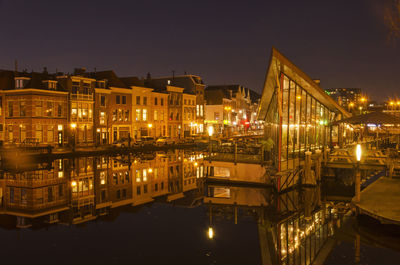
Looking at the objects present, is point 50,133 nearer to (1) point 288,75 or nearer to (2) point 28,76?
(2) point 28,76

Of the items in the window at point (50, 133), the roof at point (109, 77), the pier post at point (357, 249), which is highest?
the roof at point (109, 77)

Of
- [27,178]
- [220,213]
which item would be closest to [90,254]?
[220,213]

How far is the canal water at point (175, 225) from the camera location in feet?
44.1

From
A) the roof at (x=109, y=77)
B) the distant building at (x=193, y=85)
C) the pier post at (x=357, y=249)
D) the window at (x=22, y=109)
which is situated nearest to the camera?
the pier post at (x=357, y=249)

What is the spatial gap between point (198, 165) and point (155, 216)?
63.9ft

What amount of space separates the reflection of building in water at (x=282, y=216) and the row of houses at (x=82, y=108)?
2938 centimetres

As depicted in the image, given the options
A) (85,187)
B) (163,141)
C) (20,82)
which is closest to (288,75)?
(85,187)

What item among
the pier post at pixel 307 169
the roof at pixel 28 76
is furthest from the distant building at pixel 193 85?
the pier post at pixel 307 169

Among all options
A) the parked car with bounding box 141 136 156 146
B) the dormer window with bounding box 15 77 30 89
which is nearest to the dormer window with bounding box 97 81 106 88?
the parked car with bounding box 141 136 156 146

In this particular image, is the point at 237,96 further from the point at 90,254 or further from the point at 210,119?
the point at 90,254

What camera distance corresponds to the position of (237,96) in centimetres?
9881

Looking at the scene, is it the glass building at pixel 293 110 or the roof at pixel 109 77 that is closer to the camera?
the glass building at pixel 293 110

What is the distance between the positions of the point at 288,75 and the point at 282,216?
32.8 ft

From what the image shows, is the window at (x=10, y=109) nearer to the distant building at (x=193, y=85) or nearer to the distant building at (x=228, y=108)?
the distant building at (x=193, y=85)
